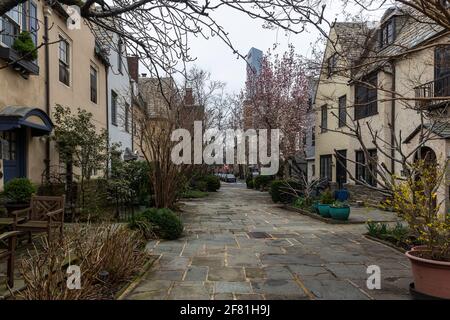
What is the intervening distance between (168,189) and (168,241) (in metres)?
3.36

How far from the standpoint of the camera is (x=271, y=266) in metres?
5.94

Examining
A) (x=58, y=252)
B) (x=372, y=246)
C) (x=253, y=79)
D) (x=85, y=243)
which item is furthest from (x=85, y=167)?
(x=253, y=79)

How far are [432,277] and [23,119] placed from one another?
7.88 metres

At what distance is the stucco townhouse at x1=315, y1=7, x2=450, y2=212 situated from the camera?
5934mm

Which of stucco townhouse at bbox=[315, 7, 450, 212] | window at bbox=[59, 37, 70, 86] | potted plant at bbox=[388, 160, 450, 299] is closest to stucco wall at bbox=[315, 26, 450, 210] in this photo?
stucco townhouse at bbox=[315, 7, 450, 212]

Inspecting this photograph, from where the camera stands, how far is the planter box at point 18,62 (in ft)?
24.6

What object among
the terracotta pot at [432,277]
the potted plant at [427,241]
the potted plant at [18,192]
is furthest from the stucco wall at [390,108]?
the potted plant at [18,192]

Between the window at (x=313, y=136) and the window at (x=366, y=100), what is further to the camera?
the window at (x=313, y=136)

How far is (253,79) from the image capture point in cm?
2273

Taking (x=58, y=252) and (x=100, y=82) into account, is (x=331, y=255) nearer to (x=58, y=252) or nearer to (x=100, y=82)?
(x=58, y=252)

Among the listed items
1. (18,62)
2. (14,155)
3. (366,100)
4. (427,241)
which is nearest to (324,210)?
(366,100)

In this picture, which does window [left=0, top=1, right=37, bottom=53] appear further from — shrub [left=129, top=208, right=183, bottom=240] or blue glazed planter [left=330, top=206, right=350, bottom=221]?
blue glazed planter [left=330, top=206, right=350, bottom=221]

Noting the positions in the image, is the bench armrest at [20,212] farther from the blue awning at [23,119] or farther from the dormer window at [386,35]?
the dormer window at [386,35]

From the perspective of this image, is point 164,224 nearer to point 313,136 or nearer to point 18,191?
point 18,191
